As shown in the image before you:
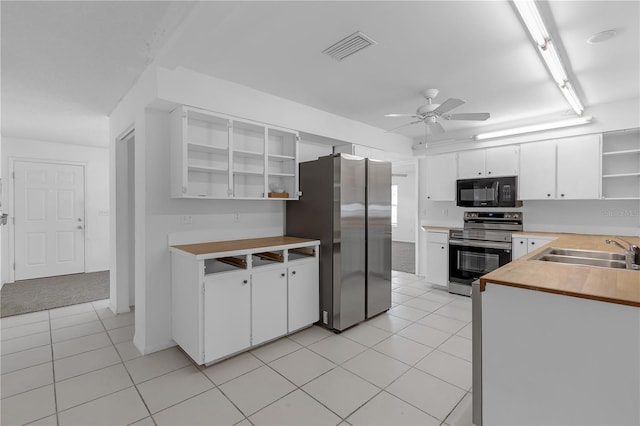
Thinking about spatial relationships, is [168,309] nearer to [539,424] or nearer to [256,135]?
[256,135]

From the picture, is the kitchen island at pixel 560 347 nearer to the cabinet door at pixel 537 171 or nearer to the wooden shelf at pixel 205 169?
the wooden shelf at pixel 205 169

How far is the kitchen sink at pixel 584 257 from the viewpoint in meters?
2.51

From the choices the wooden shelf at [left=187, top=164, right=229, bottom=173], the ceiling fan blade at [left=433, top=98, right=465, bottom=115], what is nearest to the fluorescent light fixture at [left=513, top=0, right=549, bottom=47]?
the ceiling fan blade at [left=433, top=98, right=465, bottom=115]

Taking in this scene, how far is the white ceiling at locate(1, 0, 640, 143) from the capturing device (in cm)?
204

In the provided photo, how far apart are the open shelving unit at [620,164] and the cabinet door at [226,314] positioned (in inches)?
181

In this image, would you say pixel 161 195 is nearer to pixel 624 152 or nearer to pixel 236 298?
pixel 236 298

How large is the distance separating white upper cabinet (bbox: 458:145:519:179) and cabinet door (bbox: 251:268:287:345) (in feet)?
11.9

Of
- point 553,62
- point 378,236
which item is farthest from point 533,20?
point 378,236

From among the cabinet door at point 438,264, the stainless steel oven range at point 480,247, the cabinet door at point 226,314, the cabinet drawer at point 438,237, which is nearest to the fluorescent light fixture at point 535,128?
the stainless steel oven range at point 480,247

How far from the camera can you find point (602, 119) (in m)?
3.89

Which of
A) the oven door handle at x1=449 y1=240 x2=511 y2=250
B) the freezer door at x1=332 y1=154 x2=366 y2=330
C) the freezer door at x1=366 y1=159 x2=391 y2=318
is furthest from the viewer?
the oven door handle at x1=449 y1=240 x2=511 y2=250

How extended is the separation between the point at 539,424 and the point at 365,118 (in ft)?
12.7

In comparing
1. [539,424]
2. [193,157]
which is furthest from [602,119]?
[193,157]

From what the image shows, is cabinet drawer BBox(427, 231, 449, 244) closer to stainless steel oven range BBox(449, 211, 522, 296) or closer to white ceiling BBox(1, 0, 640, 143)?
stainless steel oven range BBox(449, 211, 522, 296)
